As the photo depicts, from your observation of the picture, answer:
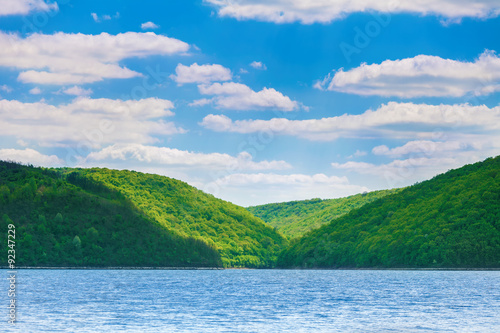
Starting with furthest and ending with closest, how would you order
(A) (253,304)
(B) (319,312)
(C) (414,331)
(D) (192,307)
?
(A) (253,304)
(D) (192,307)
(B) (319,312)
(C) (414,331)

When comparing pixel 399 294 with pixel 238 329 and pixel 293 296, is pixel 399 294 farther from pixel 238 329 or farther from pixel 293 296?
pixel 238 329

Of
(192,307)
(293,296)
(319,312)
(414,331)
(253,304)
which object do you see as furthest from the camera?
(293,296)

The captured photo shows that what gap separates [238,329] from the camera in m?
74.1

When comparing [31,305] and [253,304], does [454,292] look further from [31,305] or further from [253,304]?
[31,305]

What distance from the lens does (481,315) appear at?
87.8m

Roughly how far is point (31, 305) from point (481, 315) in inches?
2507

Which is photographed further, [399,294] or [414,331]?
[399,294]

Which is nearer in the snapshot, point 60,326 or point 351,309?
point 60,326

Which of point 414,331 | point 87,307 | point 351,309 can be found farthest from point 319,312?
point 87,307

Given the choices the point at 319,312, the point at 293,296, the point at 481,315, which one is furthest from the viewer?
the point at 293,296

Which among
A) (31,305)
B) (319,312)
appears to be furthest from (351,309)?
(31,305)

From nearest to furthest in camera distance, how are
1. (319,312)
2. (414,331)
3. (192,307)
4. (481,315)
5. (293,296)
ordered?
(414,331)
(481,315)
(319,312)
(192,307)
(293,296)

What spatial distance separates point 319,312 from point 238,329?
2366 centimetres

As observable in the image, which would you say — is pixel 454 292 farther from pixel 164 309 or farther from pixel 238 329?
pixel 238 329
